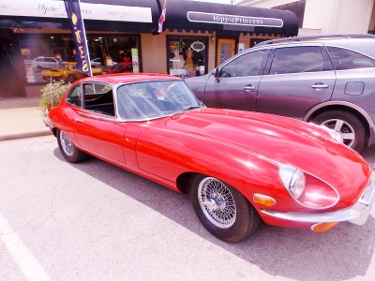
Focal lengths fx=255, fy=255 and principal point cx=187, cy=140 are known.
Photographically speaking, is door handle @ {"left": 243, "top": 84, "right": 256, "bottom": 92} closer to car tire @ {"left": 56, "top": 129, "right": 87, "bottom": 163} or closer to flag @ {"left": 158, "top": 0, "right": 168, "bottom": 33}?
car tire @ {"left": 56, "top": 129, "right": 87, "bottom": 163}

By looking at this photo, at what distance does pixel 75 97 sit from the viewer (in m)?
4.04

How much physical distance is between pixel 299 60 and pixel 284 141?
2672mm

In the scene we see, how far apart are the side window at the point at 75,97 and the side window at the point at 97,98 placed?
4.6 inches

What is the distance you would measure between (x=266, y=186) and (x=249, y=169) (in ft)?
0.60

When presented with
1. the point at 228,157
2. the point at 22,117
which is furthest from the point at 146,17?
the point at 228,157

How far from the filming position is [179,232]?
2.54 meters

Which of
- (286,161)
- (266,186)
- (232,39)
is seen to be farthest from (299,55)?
(232,39)

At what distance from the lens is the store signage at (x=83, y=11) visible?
24.2 ft

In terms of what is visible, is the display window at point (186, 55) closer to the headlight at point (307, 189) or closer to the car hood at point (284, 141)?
the car hood at point (284, 141)

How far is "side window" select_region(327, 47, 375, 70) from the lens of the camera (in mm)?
3816

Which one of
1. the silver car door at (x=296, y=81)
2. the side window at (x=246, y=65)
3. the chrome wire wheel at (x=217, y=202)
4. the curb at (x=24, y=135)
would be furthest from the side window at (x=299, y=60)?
the curb at (x=24, y=135)

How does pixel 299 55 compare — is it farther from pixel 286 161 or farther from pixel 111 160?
pixel 111 160

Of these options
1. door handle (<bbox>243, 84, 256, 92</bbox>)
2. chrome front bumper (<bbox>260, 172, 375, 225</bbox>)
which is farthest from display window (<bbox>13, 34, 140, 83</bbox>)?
chrome front bumper (<bbox>260, 172, 375, 225</bbox>)

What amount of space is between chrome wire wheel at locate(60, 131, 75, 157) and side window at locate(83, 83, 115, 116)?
72cm
